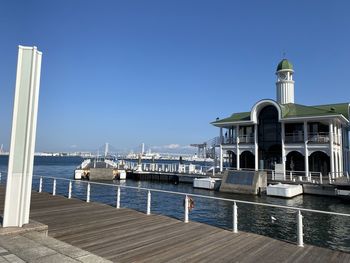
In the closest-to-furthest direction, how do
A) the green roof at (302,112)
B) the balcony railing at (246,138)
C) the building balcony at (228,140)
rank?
the green roof at (302,112), the balcony railing at (246,138), the building balcony at (228,140)

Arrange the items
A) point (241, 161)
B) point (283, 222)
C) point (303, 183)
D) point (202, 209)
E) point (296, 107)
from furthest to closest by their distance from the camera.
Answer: point (241, 161) → point (296, 107) → point (303, 183) → point (202, 209) → point (283, 222)

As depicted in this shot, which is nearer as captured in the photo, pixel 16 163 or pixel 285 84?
pixel 16 163

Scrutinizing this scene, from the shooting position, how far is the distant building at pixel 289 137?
30312 millimetres

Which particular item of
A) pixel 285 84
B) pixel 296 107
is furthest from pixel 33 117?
pixel 285 84

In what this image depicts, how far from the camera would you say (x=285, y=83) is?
1548 inches

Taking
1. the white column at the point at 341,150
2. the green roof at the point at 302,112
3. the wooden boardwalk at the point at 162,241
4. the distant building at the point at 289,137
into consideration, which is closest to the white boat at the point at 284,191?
the distant building at the point at 289,137

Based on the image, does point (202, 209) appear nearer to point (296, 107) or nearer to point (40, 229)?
point (40, 229)

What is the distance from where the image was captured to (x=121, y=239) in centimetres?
708

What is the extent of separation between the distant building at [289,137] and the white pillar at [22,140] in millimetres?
27249

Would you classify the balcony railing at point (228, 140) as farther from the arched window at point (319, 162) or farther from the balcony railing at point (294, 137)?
the arched window at point (319, 162)

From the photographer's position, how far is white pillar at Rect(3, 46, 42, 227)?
23.1 ft

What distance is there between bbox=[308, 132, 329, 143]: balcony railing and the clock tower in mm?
8071

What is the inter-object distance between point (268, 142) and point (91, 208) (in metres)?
26.9

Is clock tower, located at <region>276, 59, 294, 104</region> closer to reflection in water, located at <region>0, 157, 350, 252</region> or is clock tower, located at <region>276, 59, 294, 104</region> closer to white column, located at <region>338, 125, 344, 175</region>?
white column, located at <region>338, 125, 344, 175</region>
